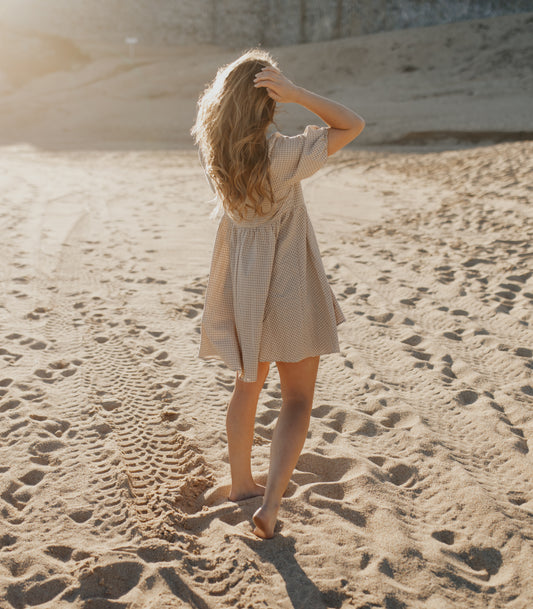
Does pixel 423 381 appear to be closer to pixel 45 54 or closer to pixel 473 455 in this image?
pixel 473 455

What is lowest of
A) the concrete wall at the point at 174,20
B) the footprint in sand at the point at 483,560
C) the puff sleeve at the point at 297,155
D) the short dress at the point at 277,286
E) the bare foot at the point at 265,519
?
the footprint in sand at the point at 483,560

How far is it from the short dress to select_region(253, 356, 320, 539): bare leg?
0.10 m

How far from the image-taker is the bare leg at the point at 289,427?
2146 mm

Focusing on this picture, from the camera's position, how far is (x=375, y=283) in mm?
5117

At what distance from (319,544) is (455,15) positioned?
26.2 meters

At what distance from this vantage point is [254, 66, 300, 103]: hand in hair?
182cm

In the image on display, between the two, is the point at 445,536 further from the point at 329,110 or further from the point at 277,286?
the point at 329,110

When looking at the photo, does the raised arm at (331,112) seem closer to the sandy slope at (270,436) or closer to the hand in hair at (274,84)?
the hand in hair at (274,84)

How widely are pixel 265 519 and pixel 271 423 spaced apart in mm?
997

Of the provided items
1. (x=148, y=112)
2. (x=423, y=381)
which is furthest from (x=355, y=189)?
(x=148, y=112)

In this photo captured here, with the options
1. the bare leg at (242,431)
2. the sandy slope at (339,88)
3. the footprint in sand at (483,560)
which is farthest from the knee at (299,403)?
the sandy slope at (339,88)

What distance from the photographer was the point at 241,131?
1858 mm

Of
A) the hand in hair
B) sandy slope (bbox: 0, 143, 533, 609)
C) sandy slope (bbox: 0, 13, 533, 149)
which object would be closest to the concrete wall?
sandy slope (bbox: 0, 13, 533, 149)

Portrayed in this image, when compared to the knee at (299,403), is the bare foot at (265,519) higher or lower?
lower
